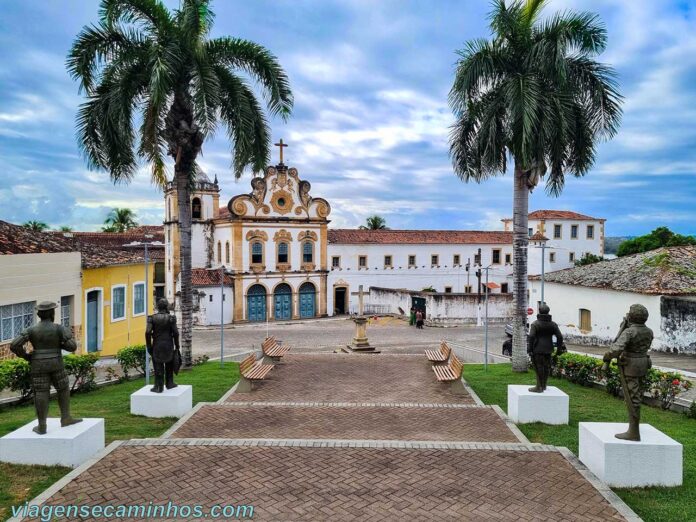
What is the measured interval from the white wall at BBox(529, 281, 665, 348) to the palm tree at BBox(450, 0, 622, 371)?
8.17 m

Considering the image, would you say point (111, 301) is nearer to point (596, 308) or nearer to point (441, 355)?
point (441, 355)

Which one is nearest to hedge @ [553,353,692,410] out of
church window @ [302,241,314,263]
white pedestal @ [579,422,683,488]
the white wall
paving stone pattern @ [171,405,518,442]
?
paving stone pattern @ [171,405,518,442]

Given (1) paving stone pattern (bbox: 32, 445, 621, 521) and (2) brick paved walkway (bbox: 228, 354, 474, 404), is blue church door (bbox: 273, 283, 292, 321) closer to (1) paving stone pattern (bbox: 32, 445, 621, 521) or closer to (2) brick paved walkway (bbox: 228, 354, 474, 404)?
(2) brick paved walkway (bbox: 228, 354, 474, 404)

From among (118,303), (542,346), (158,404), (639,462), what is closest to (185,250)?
(158,404)

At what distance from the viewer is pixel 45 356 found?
679cm

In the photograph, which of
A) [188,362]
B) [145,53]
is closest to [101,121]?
[145,53]

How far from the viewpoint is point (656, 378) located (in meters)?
10.3

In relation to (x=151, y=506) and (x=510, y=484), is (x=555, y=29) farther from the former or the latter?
(x=151, y=506)

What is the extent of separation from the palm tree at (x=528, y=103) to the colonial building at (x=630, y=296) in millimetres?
7882

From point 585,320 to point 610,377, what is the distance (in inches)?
510

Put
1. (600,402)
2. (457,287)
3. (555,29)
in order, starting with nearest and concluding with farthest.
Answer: (600,402)
(555,29)
(457,287)

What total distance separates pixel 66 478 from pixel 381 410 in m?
5.48

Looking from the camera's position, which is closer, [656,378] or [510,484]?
[510,484]

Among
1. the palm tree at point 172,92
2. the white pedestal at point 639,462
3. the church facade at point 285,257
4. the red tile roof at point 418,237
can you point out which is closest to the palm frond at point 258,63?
the palm tree at point 172,92
